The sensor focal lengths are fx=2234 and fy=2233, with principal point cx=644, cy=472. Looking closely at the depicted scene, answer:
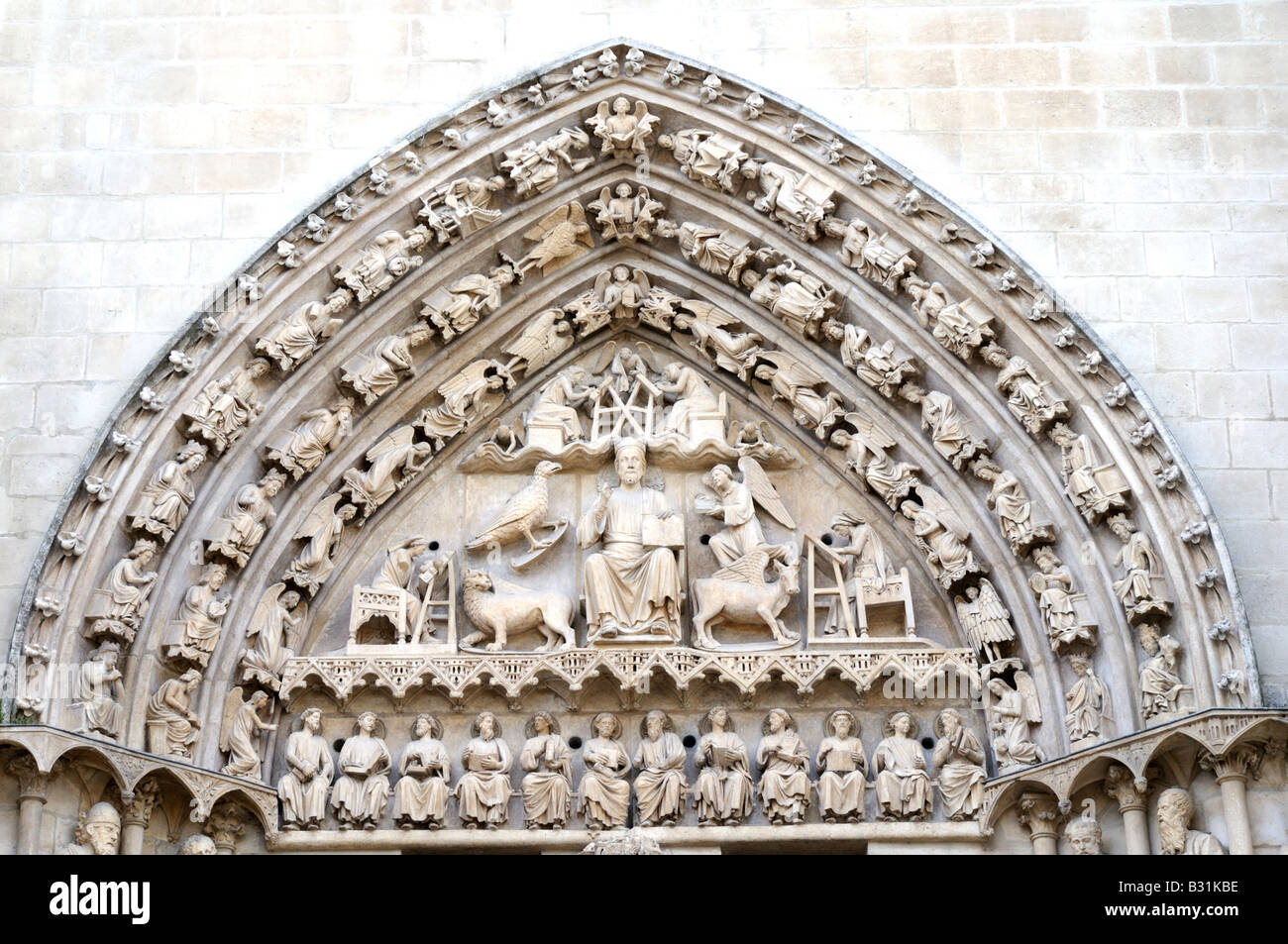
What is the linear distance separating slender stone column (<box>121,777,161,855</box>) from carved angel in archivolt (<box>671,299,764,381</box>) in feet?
11.5

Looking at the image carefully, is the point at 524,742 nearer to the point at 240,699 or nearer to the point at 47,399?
the point at 240,699

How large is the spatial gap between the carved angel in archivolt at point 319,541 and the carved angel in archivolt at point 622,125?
2.22 metres

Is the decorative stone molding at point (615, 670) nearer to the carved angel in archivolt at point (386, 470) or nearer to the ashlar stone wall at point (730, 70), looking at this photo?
the carved angel in archivolt at point (386, 470)

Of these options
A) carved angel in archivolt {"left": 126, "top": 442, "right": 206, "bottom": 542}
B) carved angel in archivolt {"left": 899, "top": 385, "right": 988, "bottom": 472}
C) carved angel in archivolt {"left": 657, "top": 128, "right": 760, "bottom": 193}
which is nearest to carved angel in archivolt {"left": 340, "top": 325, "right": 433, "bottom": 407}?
carved angel in archivolt {"left": 126, "top": 442, "right": 206, "bottom": 542}

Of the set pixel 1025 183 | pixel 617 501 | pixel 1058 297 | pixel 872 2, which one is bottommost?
pixel 617 501

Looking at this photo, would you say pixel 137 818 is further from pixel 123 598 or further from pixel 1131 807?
pixel 1131 807

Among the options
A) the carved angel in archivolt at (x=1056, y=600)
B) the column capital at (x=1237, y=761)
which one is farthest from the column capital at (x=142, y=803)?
the column capital at (x=1237, y=761)

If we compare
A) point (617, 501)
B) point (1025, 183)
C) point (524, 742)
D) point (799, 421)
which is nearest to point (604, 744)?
point (524, 742)

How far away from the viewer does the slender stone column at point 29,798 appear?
31.1 ft

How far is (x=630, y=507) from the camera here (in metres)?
10.8

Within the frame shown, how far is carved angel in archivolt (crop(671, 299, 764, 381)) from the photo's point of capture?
1120cm

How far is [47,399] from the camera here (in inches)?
A: 411

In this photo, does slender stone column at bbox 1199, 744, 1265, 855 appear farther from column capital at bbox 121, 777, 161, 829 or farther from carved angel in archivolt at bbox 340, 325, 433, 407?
column capital at bbox 121, 777, 161, 829
